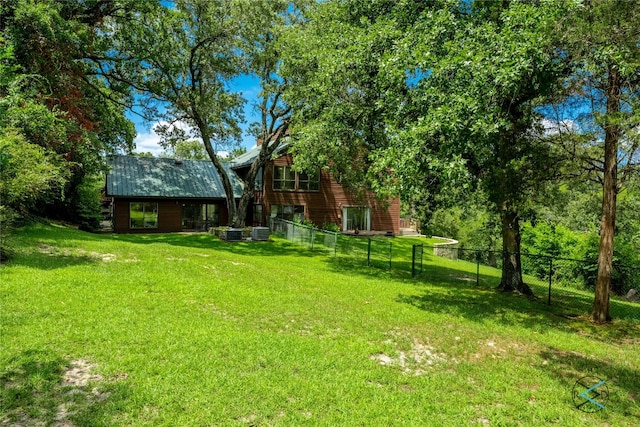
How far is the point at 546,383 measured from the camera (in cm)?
513

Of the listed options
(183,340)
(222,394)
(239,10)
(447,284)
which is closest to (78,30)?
(239,10)

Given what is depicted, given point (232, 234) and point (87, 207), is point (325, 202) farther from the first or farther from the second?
point (87, 207)

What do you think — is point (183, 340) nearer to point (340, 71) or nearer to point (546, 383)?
point (546, 383)

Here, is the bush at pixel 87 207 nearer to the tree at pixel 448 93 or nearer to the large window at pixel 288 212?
the large window at pixel 288 212

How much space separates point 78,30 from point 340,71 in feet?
35.7

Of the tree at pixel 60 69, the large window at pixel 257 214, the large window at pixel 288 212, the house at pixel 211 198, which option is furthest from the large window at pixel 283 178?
the tree at pixel 60 69

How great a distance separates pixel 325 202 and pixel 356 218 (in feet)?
10.5

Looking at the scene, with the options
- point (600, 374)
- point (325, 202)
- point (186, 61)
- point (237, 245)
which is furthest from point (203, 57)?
point (600, 374)

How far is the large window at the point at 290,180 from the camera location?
90.7 ft

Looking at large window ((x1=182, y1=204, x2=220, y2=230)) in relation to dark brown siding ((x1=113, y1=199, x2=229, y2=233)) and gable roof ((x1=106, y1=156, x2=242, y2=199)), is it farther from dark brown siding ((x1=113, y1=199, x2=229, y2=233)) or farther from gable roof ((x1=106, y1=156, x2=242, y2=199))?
gable roof ((x1=106, y1=156, x2=242, y2=199))

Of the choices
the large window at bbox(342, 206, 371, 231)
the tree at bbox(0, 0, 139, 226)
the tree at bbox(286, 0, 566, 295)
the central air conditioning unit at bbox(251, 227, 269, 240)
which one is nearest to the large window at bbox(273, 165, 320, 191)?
the large window at bbox(342, 206, 371, 231)

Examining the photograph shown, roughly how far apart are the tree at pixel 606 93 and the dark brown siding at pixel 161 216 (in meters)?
23.9

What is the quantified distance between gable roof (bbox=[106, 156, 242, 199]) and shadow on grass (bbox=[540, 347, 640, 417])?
24.0 metres

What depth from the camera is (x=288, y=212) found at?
28.1 meters
